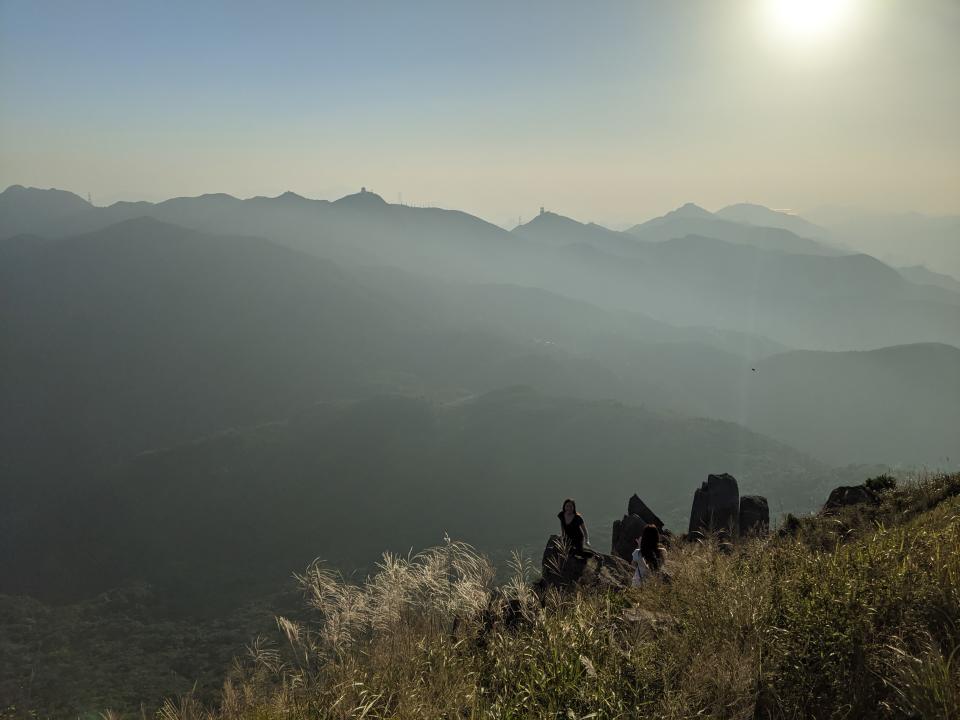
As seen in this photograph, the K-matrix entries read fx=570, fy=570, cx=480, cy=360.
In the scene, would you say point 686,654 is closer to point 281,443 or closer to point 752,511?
point 752,511

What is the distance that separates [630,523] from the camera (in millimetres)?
17844

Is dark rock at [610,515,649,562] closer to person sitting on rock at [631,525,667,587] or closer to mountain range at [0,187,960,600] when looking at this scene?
person sitting on rock at [631,525,667,587]

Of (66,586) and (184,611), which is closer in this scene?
(184,611)

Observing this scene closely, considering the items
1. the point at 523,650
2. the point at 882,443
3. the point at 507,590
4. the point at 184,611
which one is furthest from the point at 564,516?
the point at 882,443

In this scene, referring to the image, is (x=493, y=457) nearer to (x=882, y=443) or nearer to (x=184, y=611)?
(x=184, y=611)

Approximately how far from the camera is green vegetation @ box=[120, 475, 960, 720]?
329 centimetres

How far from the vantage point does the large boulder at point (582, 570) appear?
8.42 m

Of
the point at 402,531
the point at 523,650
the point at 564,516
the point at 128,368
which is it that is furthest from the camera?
the point at 128,368

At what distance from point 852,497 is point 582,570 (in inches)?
338

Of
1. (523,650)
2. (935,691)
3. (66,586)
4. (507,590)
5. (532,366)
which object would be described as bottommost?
(66,586)

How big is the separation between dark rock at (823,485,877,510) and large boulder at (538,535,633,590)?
627cm

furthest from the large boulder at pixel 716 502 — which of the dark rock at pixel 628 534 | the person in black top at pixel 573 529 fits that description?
the person in black top at pixel 573 529

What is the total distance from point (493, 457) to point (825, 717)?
9963 cm

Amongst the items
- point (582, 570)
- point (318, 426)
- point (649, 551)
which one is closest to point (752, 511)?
point (582, 570)
